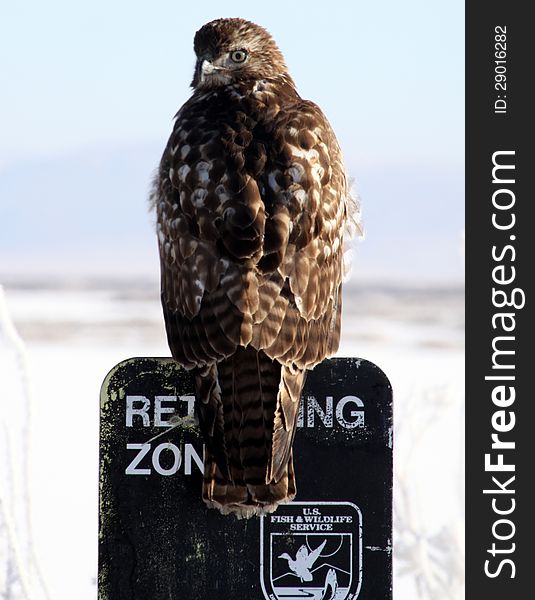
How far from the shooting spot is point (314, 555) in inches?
106

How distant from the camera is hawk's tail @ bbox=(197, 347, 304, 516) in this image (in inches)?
108

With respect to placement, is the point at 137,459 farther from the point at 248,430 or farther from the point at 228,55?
the point at 228,55

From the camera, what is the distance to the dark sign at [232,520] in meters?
2.69

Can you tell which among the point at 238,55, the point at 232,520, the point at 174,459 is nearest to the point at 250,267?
the point at 174,459

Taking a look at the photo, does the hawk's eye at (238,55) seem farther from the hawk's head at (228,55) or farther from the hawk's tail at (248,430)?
the hawk's tail at (248,430)

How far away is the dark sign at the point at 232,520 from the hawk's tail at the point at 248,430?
0.16 feet

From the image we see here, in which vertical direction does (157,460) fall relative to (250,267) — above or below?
below

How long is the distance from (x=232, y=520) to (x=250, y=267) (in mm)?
745

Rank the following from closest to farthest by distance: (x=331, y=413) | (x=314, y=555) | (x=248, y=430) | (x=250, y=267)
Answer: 1. (x=314, y=555)
2. (x=331, y=413)
3. (x=248, y=430)
4. (x=250, y=267)

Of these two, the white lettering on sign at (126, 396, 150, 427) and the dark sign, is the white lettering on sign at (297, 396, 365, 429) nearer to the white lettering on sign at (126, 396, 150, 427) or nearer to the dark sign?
the dark sign

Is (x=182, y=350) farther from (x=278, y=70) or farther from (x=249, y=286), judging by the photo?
(x=278, y=70)

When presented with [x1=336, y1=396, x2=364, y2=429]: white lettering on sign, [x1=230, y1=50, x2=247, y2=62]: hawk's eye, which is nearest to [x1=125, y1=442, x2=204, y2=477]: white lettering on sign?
[x1=336, y1=396, x2=364, y2=429]: white lettering on sign

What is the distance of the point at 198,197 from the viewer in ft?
10.7

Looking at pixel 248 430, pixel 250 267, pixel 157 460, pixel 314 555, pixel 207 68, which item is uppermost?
pixel 207 68
